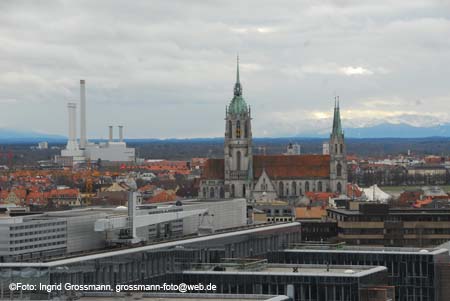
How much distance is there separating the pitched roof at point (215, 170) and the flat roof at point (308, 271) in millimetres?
96290

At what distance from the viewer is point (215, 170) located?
544ft

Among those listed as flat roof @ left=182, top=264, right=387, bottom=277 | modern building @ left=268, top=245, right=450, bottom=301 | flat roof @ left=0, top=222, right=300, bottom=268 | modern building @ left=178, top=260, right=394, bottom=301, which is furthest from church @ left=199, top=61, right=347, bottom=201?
modern building @ left=178, top=260, right=394, bottom=301

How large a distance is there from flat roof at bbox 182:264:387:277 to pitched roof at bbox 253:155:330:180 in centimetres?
→ 9649

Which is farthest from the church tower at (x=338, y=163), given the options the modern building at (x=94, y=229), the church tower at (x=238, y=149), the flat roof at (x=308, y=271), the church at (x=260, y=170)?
the flat roof at (x=308, y=271)

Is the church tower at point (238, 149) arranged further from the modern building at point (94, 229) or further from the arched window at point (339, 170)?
the modern building at point (94, 229)

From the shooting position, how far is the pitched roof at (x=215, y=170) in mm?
165250

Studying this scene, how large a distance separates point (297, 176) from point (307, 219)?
3974cm

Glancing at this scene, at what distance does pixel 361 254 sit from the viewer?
75312 mm

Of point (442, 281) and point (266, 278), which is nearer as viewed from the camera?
point (266, 278)

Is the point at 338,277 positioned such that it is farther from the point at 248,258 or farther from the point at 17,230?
the point at 17,230

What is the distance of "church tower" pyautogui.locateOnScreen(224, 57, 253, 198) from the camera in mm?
162250

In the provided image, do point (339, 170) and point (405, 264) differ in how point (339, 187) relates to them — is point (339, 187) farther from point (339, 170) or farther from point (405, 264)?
point (405, 264)

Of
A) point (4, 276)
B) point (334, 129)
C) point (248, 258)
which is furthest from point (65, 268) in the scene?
point (334, 129)

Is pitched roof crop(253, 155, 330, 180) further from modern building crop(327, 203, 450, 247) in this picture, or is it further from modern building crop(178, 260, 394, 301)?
modern building crop(178, 260, 394, 301)
